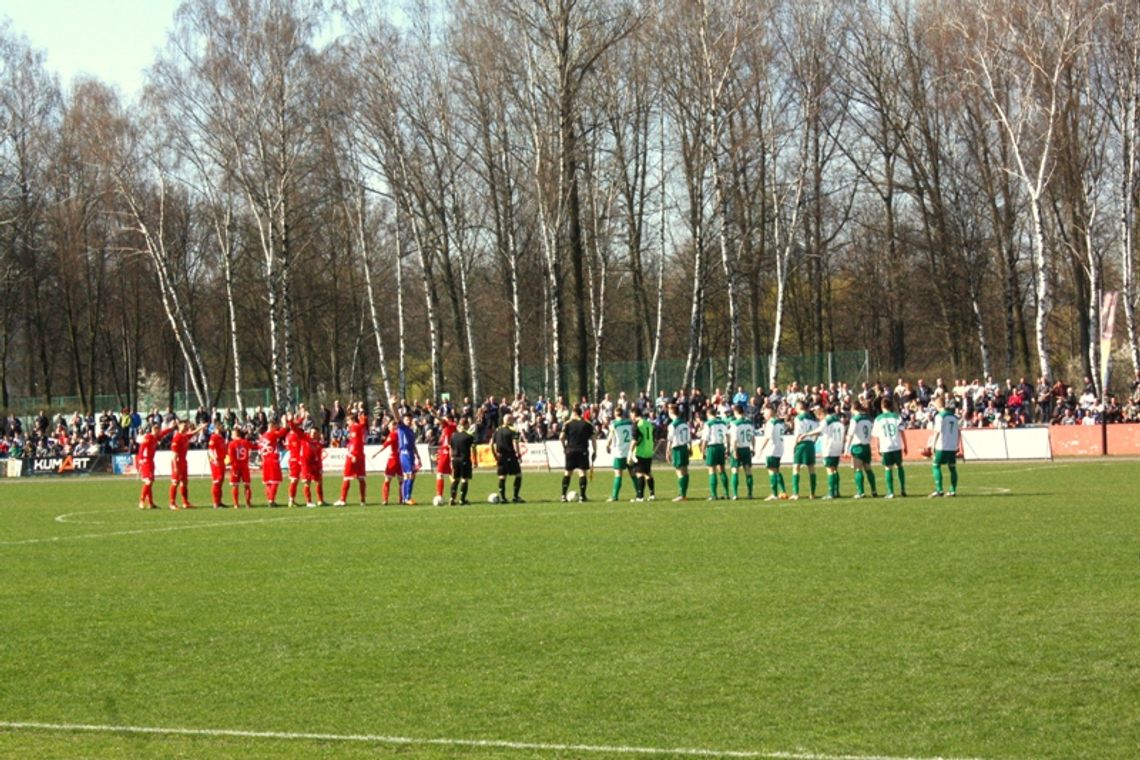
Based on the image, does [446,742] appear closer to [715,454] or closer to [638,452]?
[715,454]

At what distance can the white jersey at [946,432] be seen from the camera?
2547 cm

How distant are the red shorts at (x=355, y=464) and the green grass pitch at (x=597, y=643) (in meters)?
10.1

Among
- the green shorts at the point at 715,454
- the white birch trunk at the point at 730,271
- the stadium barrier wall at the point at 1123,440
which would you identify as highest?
the white birch trunk at the point at 730,271

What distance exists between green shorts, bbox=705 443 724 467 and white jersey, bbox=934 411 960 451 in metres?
4.12

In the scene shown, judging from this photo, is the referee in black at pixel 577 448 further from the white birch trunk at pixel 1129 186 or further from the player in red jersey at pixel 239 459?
the white birch trunk at pixel 1129 186

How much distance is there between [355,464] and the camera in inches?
1211

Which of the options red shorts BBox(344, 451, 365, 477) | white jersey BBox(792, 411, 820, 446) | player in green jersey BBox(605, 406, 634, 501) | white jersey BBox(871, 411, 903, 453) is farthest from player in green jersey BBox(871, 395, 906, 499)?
red shorts BBox(344, 451, 365, 477)

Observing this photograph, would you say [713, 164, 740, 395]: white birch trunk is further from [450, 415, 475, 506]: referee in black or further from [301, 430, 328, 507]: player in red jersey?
[301, 430, 328, 507]: player in red jersey

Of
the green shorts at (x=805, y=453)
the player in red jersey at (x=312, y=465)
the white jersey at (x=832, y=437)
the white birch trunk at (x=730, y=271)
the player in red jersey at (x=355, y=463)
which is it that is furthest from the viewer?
the white birch trunk at (x=730, y=271)

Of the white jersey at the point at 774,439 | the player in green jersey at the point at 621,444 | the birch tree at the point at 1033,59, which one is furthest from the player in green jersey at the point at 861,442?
the birch tree at the point at 1033,59

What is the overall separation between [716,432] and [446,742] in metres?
20.5

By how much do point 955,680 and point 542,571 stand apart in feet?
22.7

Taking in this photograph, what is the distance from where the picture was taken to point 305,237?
63.7 metres

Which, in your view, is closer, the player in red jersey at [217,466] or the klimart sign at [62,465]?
the player in red jersey at [217,466]
